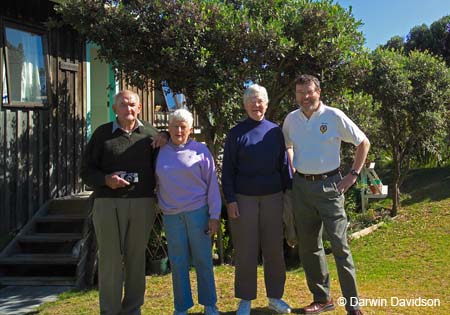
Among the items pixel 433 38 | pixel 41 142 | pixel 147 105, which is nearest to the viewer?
pixel 41 142

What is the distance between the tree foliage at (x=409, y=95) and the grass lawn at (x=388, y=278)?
1.19 m

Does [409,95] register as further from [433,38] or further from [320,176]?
[433,38]

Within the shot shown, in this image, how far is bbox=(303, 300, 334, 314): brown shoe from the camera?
4430mm

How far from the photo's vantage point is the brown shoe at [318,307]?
443 centimetres

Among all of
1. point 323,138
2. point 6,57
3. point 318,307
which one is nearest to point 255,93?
point 323,138

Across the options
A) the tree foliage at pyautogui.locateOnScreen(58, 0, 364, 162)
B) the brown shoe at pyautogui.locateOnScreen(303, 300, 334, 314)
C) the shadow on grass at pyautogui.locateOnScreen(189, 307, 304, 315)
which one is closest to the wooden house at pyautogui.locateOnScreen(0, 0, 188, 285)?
the tree foliage at pyautogui.locateOnScreen(58, 0, 364, 162)

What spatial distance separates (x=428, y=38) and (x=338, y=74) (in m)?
20.1

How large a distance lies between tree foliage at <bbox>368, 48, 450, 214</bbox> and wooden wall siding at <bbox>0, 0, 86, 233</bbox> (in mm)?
5867

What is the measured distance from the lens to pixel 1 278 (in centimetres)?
A: 616

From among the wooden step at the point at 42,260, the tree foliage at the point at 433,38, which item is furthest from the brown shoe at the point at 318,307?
the tree foliage at the point at 433,38

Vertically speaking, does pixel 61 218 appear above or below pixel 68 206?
below

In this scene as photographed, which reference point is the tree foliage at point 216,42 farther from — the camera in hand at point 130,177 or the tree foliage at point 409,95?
the tree foliage at point 409,95

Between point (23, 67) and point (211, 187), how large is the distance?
4.19 meters

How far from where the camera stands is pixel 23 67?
7.04m
